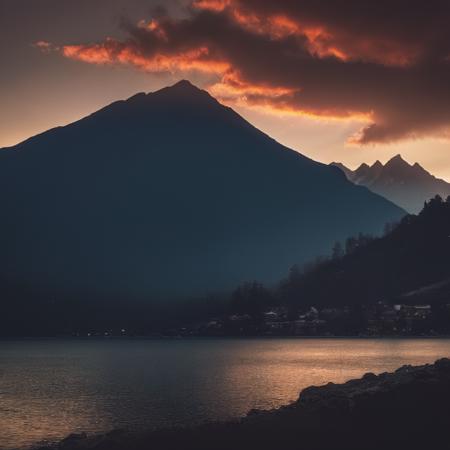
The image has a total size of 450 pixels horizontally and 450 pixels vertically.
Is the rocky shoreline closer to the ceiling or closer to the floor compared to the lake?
closer to the ceiling

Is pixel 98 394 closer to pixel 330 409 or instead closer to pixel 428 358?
pixel 330 409

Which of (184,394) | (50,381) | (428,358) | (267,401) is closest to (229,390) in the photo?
(184,394)

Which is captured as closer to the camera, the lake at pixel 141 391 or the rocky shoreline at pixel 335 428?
the rocky shoreline at pixel 335 428

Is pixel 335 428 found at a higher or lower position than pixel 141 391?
higher

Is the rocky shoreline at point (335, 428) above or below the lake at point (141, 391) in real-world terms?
above

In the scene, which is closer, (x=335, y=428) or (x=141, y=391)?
(x=335, y=428)

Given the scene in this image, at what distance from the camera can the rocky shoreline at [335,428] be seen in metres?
51.2

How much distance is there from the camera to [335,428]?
54812mm

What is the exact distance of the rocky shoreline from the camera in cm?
5122

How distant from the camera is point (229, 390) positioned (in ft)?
336

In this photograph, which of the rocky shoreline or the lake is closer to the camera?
the rocky shoreline

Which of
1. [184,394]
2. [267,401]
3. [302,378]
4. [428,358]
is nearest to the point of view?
[267,401]

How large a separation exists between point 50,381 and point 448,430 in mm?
91859

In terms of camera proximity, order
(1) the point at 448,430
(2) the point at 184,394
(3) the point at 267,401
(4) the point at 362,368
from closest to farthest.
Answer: (1) the point at 448,430, (3) the point at 267,401, (2) the point at 184,394, (4) the point at 362,368
